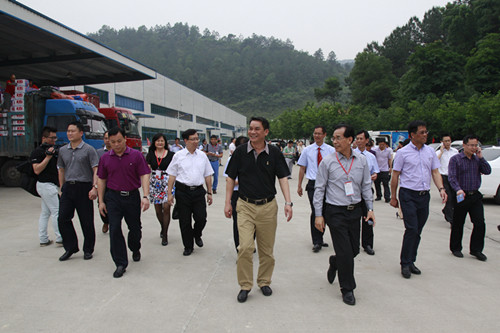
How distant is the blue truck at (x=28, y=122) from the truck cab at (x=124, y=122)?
5144 mm

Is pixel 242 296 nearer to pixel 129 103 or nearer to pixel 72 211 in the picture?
pixel 72 211

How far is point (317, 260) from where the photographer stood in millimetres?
4852

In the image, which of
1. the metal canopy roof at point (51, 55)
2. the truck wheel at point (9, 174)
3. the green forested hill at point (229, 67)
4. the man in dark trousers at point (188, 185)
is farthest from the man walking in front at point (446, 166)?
the green forested hill at point (229, 67)

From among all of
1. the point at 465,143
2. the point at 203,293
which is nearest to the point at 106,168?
the point at 203,293

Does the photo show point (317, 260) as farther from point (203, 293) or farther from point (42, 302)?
point (42, 302)

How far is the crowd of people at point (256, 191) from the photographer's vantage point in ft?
12.0

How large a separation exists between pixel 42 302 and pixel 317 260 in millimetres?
3302

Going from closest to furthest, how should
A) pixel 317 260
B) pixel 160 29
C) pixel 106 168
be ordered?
1. pixel 106 168
2. pixel 317 260
3. pixel 160 29

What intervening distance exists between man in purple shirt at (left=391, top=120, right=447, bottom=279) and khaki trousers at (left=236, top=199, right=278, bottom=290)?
1.76 metres

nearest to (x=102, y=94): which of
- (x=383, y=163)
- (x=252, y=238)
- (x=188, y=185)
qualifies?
(x=383, y=163)

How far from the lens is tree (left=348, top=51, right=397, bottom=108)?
55969mm

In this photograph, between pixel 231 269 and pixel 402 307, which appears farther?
pixel 231 269

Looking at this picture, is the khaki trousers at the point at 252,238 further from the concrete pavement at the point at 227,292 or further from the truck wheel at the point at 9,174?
the truck wheel at the point at 9,174

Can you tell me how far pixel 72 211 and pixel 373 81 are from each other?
60462mm
